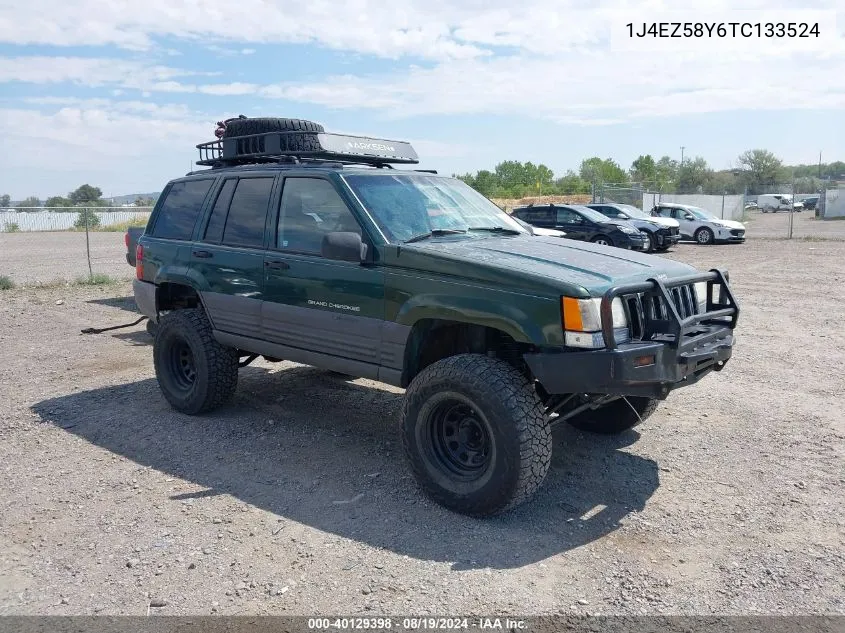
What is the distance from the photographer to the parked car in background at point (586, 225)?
1997 cm

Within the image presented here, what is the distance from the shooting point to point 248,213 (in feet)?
18.6

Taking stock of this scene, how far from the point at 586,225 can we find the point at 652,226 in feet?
8.95

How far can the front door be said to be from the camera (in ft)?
15.8

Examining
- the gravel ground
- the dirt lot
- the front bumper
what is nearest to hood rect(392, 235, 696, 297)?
the front bumper

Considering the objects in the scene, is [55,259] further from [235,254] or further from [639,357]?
[639,357]

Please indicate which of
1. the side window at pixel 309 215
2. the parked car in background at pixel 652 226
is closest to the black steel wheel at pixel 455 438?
the side window at pixel 309 215

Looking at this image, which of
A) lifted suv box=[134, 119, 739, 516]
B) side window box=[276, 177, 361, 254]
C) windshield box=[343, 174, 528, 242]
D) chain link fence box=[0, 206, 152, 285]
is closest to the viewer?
lifted suv box=[134, 119, 739, 516]

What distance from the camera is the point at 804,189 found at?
74.1 metres

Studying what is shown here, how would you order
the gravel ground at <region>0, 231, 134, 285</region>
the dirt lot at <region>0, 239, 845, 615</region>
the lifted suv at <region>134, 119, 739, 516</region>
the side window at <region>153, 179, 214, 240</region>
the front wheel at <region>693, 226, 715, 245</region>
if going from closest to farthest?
the dirt lot at <region>0, 239, 845, 615</region>, the lifted suv at <region>134, 119, 739, 516</region>, the side window at <region>153, 179, 214, 240</region>, the gravel ground at <region>0, 231, 134, 285</region>, the front wheel at <region>693, 226, 715, 245</region>

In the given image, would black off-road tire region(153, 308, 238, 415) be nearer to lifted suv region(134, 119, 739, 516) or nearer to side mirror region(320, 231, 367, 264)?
lifted suv region(134, 119, 739, 516)

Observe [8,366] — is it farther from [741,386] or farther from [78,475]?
Result: [741,386]

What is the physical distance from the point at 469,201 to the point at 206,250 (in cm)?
209

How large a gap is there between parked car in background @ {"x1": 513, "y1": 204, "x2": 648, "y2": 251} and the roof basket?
546 inches

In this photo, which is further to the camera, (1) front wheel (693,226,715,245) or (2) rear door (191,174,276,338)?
(1) front wheel (693,226,715,245)
